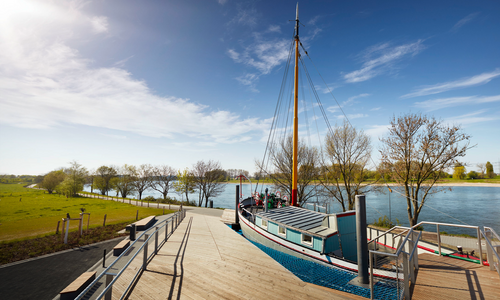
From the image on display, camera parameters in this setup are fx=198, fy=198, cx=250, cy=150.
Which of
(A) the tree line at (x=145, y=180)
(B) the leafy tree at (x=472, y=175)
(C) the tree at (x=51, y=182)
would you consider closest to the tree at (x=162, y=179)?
(A) the tree line at (x=145, y=180)

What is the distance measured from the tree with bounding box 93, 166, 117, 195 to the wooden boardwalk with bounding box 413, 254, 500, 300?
78.5 meters

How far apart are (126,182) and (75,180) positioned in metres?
12.9

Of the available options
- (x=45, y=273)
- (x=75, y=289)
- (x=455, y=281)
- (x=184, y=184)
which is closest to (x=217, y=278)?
(x=75, y=289)

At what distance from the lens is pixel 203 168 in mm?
53344

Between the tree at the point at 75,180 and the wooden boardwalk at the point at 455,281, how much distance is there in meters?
70.1

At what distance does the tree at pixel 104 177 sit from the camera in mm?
63944

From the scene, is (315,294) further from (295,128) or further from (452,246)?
(452,246)

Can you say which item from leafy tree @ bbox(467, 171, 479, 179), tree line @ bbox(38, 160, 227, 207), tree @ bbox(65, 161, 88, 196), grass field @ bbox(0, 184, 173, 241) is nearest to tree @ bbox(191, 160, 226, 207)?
tree line @ bbox(38, 160, 227, 207)

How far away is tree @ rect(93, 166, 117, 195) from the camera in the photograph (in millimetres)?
63944

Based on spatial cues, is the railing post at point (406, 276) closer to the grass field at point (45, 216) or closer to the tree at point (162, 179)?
the grass field at point (45, 216)

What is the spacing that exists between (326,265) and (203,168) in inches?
1826

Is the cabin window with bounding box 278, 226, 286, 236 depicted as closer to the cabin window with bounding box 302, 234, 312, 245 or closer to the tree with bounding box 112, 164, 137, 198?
the cabin window with bounding box 302, 234, 312, 245

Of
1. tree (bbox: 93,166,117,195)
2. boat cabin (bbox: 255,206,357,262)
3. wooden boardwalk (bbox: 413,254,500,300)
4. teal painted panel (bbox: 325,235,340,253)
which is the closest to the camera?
wooden boardwalk (bbox: 413,254,500,300)

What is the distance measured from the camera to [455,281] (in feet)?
17.5
